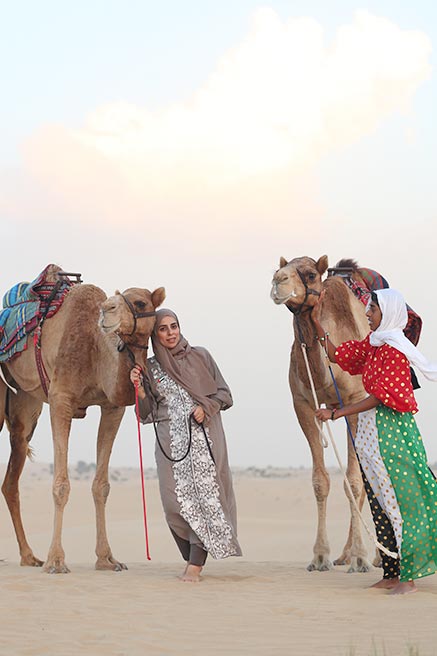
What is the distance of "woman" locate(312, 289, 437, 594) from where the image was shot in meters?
6.93

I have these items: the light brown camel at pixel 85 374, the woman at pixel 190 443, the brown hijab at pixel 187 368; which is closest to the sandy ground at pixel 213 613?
the woman at pixel 190 443

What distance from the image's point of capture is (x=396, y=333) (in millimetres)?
6945

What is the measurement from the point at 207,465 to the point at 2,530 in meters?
15.7

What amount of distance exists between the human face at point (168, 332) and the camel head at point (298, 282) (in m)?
0.80

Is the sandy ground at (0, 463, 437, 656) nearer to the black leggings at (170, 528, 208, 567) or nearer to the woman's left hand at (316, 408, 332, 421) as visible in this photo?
the black leggings at (170, 528, 208, 567)

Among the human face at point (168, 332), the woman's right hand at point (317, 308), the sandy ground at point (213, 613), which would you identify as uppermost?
the woman's right hand at point (317, 308)

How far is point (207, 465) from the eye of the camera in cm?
785

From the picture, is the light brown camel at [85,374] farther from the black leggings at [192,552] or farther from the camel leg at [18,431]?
the black leggings at [192,552]

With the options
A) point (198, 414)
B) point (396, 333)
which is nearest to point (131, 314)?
point (198, 414)

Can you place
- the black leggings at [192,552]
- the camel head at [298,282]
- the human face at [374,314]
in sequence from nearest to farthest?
the human face at [374,314] → the camel head at [298,282] → the black leggings at [192,552]

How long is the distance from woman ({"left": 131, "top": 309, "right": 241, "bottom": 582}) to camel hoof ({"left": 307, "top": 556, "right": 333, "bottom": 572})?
1378 mm

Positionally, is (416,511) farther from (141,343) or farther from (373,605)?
(141,343)

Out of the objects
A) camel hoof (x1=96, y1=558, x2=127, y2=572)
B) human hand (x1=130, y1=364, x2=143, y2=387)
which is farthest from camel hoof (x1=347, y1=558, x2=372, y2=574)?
human hand (x1=130, y1=364, x2=143, y2=387)

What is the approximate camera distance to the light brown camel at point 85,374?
26.2ft
